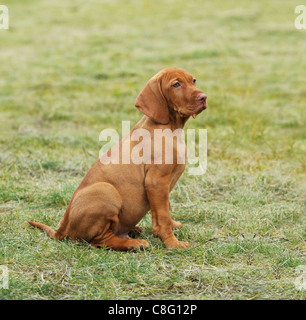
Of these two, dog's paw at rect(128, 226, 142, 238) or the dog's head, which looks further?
dog's paw at rect(128, 226, 142, 238)

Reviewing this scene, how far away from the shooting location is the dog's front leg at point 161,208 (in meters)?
4.21

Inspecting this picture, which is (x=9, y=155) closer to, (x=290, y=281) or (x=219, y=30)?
(x=290, y=281)

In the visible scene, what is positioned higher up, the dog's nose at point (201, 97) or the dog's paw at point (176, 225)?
the dog's nose at point (201, 97)

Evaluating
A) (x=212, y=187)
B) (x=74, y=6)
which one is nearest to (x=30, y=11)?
(x=74, y=6)

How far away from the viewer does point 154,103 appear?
14.1 ft

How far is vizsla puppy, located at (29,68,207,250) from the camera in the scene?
417 centimetres

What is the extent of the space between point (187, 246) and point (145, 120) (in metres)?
1.13

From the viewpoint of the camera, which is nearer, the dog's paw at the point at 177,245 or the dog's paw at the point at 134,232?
the dog's paw at the point at 177,245
